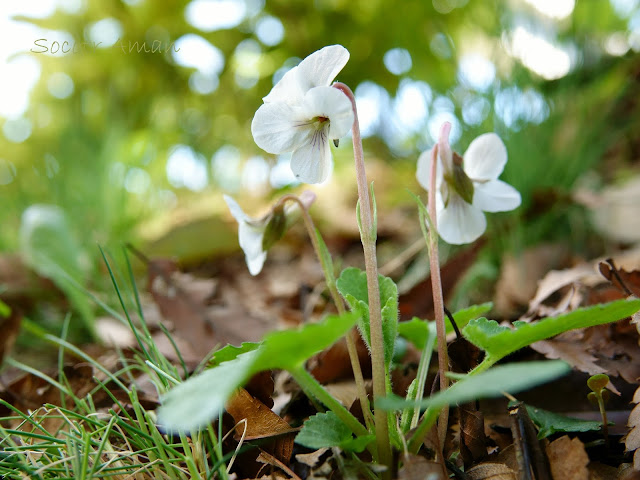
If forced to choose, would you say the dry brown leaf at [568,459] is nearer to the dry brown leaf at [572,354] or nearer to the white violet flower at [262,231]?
the dry brown leaf at [572,354]

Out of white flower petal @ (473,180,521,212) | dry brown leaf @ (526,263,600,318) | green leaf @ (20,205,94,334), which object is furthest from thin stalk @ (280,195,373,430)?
green leaf @ (20,205,94,334)

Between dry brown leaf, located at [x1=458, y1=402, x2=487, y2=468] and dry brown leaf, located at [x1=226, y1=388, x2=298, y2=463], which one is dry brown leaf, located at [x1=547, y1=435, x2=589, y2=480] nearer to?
dry brown leaf, located at [x1=458, y1=402, x2=487, y2=468]

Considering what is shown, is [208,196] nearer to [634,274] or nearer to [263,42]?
[263,42]

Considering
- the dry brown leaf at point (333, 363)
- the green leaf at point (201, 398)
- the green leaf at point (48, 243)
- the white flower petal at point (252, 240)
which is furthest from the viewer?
the green leaf at point (48, 243)

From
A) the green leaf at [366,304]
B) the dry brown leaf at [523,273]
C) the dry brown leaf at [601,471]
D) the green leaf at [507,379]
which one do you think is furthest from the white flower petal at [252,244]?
the dry brown leaf at [523,273]

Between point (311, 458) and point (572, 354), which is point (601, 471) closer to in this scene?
point (572, 354)

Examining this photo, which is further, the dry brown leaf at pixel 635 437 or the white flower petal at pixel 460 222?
the white flower petal at pixel 460 222

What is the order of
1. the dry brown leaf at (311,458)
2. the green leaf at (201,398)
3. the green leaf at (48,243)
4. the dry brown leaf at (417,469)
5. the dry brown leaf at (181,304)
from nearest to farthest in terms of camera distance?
the green leaf at (201,398) < the dry brown leaf at (417,469) < the dry brown leaf at (311,458) < the dry brown leaf at (181,304) < the green leaf at (48,243)

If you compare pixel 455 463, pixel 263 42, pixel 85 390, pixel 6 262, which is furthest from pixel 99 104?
pixel 455 463
